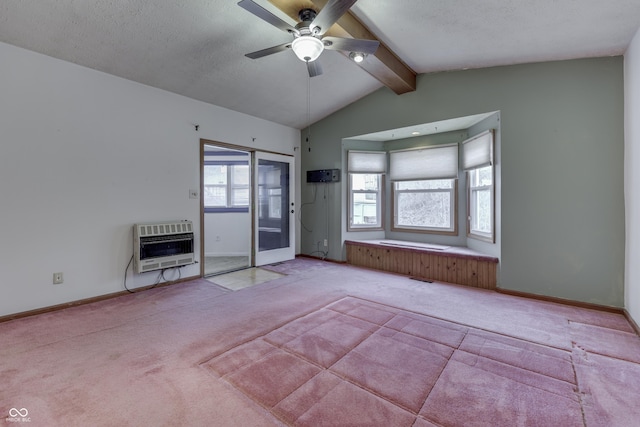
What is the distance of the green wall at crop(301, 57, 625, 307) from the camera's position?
3.20m

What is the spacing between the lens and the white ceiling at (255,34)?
8.56 feet

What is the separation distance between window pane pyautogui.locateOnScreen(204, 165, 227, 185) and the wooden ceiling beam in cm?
410

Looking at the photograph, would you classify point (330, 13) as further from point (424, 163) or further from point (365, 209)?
point (365, 209)

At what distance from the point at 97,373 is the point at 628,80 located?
5.45 meters

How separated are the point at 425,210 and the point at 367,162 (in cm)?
140

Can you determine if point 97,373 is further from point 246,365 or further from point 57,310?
point 57,310

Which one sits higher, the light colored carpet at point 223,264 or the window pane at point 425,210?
the window pane at point 425,210

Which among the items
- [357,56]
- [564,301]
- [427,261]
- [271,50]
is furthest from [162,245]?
[564,301]

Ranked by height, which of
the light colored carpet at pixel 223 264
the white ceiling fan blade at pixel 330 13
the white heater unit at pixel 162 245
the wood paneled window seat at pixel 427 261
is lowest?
the light colored carpet at pixel 223 264

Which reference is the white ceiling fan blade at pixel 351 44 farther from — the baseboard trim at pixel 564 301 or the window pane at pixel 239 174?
the window pane at pixel 239 174

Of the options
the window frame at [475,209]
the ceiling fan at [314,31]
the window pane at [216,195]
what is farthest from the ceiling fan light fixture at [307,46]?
the window pane at [216,195]

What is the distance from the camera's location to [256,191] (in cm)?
522

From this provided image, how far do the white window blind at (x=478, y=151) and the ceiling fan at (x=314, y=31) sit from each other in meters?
2.38

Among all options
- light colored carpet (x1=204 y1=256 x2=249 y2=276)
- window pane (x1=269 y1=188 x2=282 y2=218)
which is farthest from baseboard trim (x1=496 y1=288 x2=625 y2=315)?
light colored carpet (x1=204 y1=256 x2=249 y2=276)
